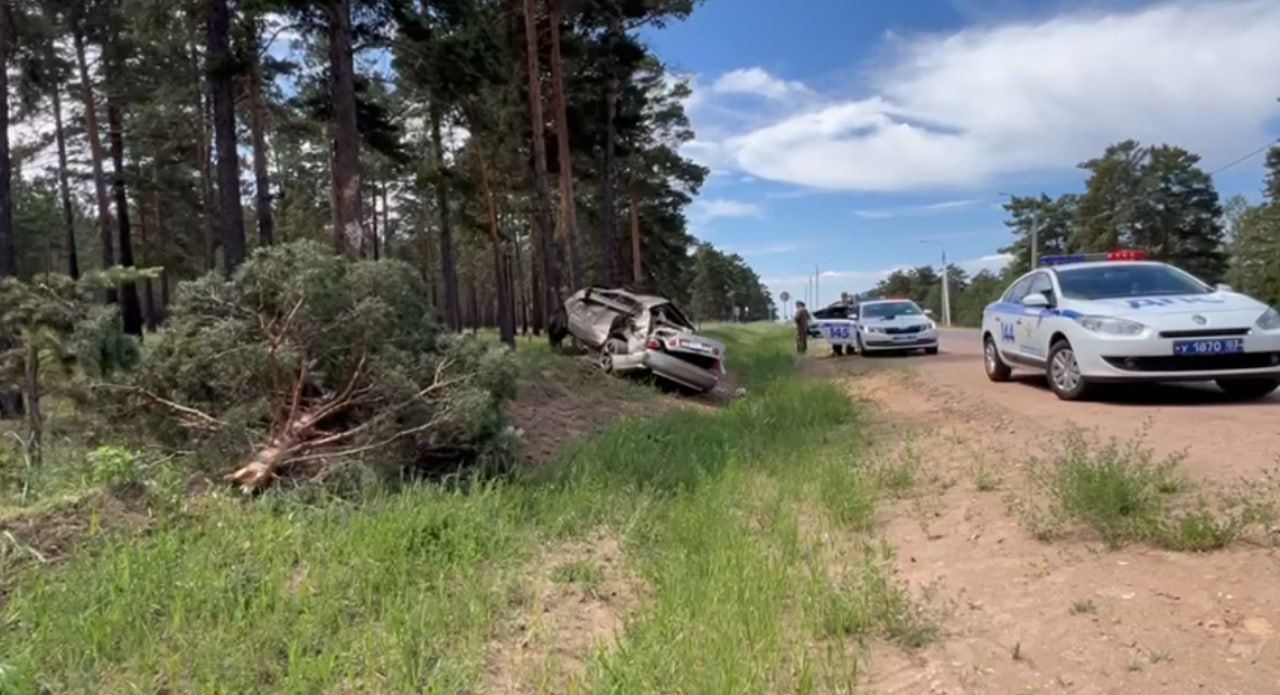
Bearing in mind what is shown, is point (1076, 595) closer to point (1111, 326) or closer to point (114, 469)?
point (1111, 326)

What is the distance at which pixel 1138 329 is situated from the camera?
721cm

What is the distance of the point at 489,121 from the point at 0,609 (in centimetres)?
1791

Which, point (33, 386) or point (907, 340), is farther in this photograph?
point (907, 340)

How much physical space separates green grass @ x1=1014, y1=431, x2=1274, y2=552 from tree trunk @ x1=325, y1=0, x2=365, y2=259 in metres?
9.95

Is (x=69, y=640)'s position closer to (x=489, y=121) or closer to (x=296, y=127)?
(x=296, y=127)

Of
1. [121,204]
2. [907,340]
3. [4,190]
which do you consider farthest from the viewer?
[121,204]

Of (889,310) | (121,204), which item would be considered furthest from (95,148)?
(889,310)

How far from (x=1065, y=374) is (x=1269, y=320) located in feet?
6.14

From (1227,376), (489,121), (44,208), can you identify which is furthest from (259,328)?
(44,208)

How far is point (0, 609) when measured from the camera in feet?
10.6

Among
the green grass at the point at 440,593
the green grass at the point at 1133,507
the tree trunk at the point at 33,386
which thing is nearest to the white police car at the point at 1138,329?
the green grass at the point at 1133,507

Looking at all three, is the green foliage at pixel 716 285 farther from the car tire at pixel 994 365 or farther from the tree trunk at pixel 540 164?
the car tire at pixel 994 365

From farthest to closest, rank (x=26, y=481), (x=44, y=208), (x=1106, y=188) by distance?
1. (x=1106, y=188)
2. (x=44, y=208)
3. (x=26, y=481)

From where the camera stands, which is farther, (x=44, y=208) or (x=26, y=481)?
(x=44, y=208)
